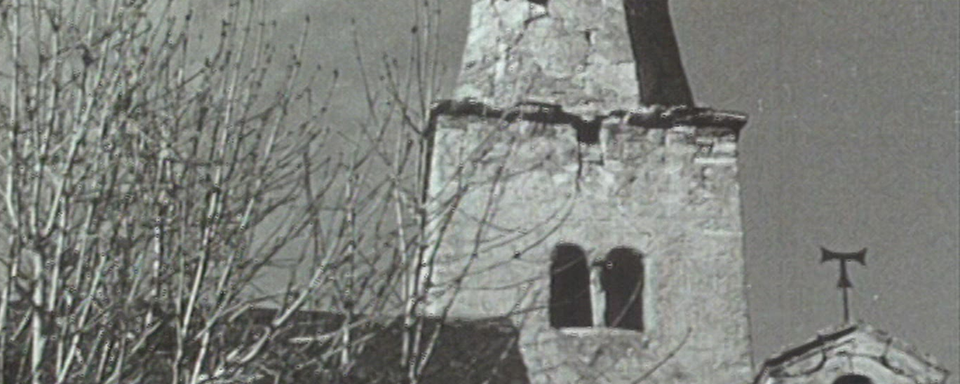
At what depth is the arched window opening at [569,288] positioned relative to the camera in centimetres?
1028

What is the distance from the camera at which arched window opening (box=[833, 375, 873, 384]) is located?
941 centimetres

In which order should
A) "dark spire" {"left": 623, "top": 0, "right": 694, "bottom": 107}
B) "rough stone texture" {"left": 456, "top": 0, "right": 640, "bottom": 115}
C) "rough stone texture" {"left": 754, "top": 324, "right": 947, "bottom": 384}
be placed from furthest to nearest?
"dark spire" {"left": 623, "top": 0, "right": 694, "bottom": 107}, "rough stone texture" {"left": 456, "top": 0, "right": 640, "bottom": 115}, "rough stone texture" {"left": 754, "top": 324, "right": 947, "bottom": 384}

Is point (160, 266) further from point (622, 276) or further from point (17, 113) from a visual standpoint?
point (622, 276)

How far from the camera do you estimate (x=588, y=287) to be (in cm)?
1021

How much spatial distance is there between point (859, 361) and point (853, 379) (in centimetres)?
16

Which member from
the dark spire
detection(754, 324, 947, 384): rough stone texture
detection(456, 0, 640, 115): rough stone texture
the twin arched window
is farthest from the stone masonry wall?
detection(754, 324, 947, 384): rough stone texture

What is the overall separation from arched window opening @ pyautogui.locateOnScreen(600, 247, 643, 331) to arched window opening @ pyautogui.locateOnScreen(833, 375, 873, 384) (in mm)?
1642

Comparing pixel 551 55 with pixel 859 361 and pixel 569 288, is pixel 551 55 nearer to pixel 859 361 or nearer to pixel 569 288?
pixel 569 288

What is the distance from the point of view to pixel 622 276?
34.2 feet

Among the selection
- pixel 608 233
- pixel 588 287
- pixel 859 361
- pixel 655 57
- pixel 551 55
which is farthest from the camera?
pixel 655 57

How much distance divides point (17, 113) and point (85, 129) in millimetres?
352

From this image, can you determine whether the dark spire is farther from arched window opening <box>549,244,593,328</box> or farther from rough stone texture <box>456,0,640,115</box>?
arched window opening <box>549,244,593,328</box>

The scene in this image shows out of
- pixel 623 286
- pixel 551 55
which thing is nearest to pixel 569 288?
pixel 623 286

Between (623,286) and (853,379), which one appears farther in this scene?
(623,286)
